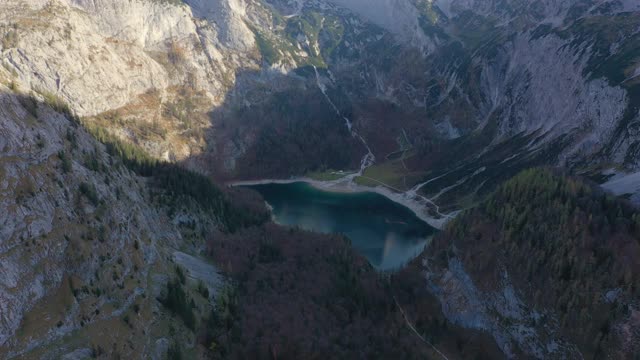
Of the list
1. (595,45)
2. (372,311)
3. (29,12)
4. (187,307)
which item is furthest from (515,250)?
(29,12)

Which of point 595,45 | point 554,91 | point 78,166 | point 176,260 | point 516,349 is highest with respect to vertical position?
point 595,45

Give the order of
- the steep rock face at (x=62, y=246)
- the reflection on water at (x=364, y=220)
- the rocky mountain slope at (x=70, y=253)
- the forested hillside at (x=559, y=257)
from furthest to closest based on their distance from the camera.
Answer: the reflection on water at (x=364, y=220) < the forested hillside at (x=559, y=257) < the rocky mountain slope at (x=70, y=253) < the steep rock face at (x=62, y=246)

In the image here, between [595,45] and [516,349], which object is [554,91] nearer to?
[595,45]

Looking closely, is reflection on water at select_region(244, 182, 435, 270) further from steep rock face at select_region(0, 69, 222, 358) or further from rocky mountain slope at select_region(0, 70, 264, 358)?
steep rock face at select_region(0, 69, 222, 358)

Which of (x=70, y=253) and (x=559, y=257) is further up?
(x=559, y=257)

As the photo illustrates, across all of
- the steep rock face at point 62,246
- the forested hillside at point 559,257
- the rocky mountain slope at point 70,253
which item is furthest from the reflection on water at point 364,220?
the steep rock face at point 62,246

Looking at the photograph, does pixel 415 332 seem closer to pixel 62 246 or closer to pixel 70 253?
pixel 70 253

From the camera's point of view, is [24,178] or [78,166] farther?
[78,166]

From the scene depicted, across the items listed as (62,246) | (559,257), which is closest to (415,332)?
(559,257)

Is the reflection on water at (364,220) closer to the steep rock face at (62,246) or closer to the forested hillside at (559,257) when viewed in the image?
the forested hillside at (559,257)
